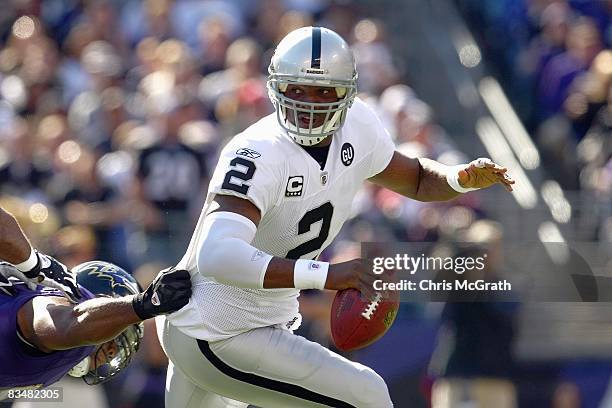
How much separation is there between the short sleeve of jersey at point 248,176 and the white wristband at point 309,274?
28 cm

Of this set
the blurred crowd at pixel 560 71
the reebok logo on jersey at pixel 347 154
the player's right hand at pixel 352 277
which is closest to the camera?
the player's right hand at pixel 352 277

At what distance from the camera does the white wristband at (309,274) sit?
367 centimetres

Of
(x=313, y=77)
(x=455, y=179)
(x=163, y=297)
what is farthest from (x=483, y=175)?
(x=163, y=297)

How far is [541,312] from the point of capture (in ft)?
20.0

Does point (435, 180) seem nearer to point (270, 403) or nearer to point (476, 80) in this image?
point (270, 403)

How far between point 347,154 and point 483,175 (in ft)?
1.83

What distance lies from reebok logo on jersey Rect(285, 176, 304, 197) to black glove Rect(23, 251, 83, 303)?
2.91 feet

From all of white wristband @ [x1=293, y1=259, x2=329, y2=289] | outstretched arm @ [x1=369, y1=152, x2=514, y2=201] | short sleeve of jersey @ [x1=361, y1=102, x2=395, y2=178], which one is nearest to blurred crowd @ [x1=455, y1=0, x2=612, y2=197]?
outstretched arm @ [x1=369, y1=152, x2=514, y2=201]

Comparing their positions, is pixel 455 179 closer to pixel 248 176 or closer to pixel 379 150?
pixel 379 150

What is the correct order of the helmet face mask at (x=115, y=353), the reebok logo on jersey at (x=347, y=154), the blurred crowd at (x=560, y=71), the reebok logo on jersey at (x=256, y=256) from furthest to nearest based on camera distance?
the blurred crowd at (x=560, y=71) < the helmet face mask at (x=115, y=353) < the reebok logo on jersey at (x=347, y=154) < the reebok logo on jersey at (x=256, y=256)

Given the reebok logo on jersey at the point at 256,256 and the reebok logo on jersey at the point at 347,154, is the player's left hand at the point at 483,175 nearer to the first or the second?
the reebok logo on jersey at the point at 347,154

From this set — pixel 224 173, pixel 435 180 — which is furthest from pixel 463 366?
pixel 224 173

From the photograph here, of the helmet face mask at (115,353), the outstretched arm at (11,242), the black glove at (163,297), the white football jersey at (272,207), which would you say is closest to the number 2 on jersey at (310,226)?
the white football jersey at (272,207)

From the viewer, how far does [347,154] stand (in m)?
4.21
